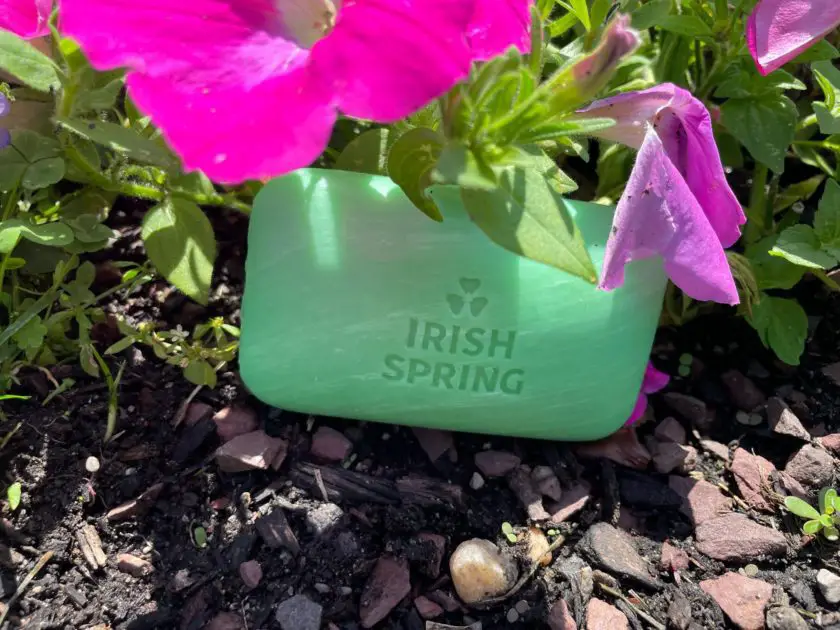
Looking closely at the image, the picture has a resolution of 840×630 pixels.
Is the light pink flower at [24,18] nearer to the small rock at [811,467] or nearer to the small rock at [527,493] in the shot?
the small rock at [527,493]

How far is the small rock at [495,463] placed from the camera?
1227 millimetres

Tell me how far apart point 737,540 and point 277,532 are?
0.65 m

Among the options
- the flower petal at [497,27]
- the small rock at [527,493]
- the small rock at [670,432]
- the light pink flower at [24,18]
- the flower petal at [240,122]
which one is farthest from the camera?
the small rock at [670,432]

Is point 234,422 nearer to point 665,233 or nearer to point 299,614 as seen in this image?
point 299,614

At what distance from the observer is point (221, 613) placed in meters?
1.08

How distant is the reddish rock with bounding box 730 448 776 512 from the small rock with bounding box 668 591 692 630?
0.21 m

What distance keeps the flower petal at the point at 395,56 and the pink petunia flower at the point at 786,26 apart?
479mm

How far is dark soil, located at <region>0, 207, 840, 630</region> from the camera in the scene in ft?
3.59

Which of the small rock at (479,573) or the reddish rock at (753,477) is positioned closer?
the small rock at (479,573)

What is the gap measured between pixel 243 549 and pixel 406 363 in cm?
34

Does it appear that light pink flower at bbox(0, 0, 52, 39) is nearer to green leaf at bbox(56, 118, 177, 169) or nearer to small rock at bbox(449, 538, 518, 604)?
green leaf at bbox(56, 118, 177, 169)

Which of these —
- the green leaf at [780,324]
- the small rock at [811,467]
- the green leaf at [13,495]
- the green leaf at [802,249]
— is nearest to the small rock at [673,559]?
the small rock at [811,467]

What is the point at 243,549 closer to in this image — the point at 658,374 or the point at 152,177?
the point at 152,177

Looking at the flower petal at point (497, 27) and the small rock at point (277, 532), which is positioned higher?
the flower petal at point (497, 27)
